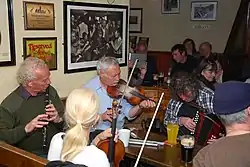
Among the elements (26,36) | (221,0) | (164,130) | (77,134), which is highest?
(221,0)

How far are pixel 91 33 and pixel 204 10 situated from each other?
3.63 meters

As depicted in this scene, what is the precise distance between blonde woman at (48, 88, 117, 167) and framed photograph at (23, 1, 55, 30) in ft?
4.33

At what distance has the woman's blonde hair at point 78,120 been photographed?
68.4 inches

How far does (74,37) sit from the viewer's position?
3309mm

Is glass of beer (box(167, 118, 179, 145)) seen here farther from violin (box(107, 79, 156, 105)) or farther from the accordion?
violin (box(107, 79, 156, 105))

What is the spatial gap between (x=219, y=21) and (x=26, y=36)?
4.39 metres

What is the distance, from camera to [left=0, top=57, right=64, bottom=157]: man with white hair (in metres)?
2.52

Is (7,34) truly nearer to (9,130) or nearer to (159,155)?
(9,130)

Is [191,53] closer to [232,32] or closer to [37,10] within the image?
[232,32]

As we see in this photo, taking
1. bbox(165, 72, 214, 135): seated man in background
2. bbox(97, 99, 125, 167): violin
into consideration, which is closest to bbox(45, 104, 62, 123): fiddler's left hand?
bbox(97, 99, 125, 167): violin

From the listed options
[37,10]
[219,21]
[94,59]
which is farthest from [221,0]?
[37,10]

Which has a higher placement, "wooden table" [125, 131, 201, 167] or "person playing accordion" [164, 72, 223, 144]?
"person playing accordion" [164, 72, 223, 144]

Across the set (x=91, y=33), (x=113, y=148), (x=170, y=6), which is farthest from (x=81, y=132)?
(x=170, y=6)

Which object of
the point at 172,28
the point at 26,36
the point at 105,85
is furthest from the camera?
the point at 172,28
